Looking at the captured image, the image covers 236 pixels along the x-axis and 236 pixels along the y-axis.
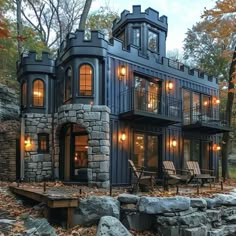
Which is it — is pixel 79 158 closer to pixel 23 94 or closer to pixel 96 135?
pixel 96 135

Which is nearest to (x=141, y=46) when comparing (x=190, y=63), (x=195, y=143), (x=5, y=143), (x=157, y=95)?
(x=157, y=95)

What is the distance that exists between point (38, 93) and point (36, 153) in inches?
99.4

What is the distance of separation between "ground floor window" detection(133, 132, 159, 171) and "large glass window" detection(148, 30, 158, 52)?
154 inches

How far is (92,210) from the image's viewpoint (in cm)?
791

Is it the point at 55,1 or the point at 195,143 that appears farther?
the point at 55,1

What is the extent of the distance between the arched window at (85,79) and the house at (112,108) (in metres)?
0.04

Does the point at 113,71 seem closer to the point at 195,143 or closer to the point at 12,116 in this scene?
the point at 195,143

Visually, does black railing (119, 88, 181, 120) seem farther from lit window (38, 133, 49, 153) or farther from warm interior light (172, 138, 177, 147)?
lit window (38, 133, 49, 153)

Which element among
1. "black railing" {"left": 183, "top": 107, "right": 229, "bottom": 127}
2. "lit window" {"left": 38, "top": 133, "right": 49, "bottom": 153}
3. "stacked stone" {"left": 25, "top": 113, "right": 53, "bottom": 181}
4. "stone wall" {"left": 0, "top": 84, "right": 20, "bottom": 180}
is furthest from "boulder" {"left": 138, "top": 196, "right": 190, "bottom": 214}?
"stone wall" {"left": 0, "top": 84, "right": 20, "bottom": 180}

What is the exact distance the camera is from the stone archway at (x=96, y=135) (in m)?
11.7

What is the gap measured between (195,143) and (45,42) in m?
15.3

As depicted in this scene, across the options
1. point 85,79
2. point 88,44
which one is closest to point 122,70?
point 85,79

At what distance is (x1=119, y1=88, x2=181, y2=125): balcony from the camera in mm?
12328

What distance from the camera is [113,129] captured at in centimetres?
1230
